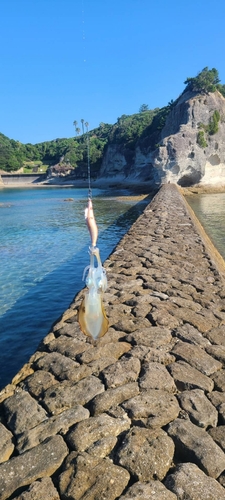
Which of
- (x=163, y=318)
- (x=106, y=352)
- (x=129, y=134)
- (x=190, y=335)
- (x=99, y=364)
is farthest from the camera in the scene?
(x=129, y=134)

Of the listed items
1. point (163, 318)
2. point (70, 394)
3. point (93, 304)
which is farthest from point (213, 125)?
point (70, 394)

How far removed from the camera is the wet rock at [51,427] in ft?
9.82

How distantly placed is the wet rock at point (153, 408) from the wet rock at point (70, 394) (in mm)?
399

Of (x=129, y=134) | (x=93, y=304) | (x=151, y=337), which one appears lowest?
(x=151, y=337)

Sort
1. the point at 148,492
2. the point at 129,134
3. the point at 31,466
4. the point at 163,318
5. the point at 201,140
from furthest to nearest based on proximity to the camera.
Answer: the point at 129,134 → the point at 201,140 → the point at 163,318 → the point at 31,466 → the point at 148,492

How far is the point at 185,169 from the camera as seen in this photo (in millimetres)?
39250

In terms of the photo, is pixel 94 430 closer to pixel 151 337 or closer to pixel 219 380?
pixel 219 380

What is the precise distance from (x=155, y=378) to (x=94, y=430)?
38.5 inches

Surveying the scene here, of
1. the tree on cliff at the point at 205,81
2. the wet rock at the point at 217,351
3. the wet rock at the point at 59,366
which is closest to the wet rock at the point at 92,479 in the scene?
the wet rock at the point at 59,366

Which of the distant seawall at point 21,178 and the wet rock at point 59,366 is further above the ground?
the distant seawall at point 21,178

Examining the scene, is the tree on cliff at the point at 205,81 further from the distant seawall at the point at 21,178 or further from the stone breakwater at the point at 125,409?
the distant seawall at the point at 21,178

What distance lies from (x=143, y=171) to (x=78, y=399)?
178 ft

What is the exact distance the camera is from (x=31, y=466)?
2.73 m

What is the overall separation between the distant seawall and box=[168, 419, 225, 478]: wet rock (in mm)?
92210
